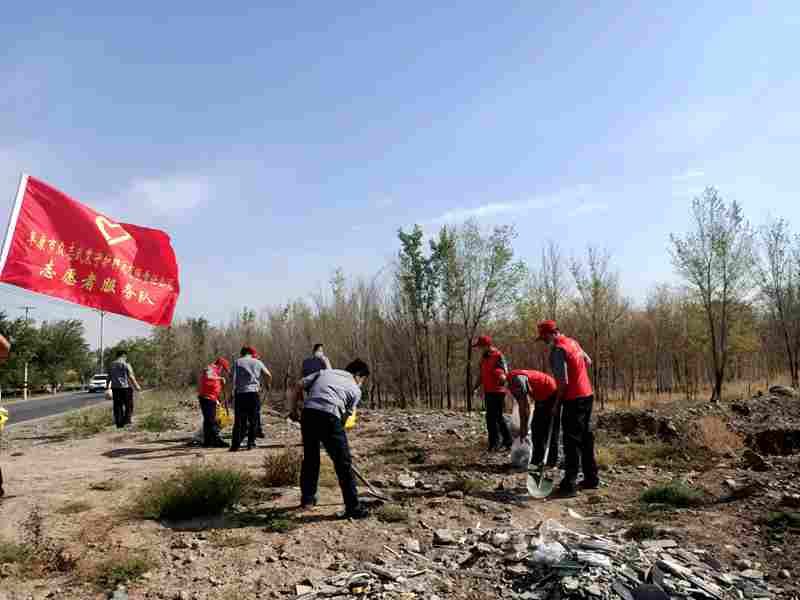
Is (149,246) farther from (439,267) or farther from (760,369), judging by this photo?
(760,369)

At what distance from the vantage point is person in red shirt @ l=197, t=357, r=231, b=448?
9.48m

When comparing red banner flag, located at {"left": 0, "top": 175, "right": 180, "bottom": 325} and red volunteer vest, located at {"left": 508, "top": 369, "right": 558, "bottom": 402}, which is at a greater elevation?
red banner flag, located at {"left": 0, "top": 175, "right": 180, "bottom": 325}


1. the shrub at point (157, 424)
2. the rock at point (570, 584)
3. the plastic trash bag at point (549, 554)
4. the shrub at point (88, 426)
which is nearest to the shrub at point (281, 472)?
the plastic trash bag at point (549, 554)

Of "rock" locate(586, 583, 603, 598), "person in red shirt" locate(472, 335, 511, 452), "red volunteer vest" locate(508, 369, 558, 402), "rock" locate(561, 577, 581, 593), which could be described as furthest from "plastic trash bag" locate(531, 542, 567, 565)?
"person in red shirt" locate(472, 335, 511, 452)

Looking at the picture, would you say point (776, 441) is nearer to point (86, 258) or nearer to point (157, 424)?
point (86, 258)

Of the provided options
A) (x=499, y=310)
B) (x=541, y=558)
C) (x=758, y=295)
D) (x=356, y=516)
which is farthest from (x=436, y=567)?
(x=758, y=295)

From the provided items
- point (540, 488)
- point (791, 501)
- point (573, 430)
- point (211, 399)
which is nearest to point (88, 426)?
point (211, 399)

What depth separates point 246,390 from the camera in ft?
28.7

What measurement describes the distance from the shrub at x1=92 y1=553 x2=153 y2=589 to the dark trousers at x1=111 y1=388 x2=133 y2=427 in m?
8.89

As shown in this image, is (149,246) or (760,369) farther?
(760,369)

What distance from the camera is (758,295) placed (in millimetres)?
23594

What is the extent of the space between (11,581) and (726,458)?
26.4ft

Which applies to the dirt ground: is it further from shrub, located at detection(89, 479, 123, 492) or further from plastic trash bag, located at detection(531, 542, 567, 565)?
plastic trash bag, located at detection(531, 542, 567, 565)

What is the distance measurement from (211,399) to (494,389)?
176 inches
